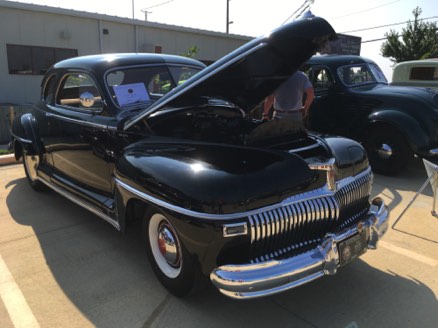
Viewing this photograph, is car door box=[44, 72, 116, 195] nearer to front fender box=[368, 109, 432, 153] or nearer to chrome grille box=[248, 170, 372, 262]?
chrome grille box=[248, 170, 372, 262]

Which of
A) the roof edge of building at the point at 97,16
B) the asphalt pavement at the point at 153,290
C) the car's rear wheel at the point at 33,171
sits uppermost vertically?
the roof edge of building at the point at 97,16

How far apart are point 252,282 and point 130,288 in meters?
1.27

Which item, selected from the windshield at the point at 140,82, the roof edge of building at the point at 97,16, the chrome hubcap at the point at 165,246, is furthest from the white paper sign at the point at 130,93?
the roof edge of building at the point at 97,16

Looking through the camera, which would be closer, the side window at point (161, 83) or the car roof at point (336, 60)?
the side window at point (161, 83)

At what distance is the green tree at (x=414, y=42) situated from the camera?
31.1 metres

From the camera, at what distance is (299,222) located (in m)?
2.54

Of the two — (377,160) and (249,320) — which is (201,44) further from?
(249,320)

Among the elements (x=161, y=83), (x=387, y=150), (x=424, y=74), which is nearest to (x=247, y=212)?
(x=161, y=83)

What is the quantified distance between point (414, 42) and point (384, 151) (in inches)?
1172

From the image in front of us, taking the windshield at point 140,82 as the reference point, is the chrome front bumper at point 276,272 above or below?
below

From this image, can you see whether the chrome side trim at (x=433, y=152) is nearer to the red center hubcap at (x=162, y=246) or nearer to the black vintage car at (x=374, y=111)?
the black vintage car at (x=374, y=111)

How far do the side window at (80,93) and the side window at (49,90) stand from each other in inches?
5.8

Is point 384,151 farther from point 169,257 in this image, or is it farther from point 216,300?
point 169,257

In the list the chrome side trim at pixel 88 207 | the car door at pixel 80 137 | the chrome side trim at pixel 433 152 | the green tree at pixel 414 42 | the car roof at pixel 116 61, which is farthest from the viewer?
the green tree at pixel 414 42
